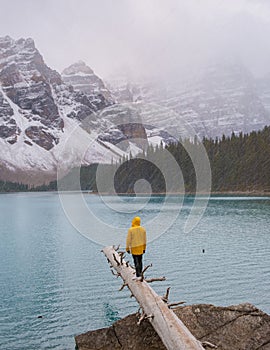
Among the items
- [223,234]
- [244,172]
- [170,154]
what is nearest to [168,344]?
[223,234]

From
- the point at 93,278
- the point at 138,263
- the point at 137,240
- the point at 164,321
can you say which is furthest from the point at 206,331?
the point at 93,278

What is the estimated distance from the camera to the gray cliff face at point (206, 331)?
16.4m

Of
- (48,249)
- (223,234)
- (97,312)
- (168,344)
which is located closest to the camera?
(168,344)

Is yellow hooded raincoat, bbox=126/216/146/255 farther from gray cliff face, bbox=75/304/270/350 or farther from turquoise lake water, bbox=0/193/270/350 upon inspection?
turquoise lake water, bbox=0/193/270/350

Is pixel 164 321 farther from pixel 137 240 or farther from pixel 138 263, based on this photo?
pixel 137 240

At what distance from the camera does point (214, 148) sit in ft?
608

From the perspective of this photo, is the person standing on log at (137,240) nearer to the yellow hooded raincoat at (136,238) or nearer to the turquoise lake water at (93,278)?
the yellow hooded raincoat at (136,238)

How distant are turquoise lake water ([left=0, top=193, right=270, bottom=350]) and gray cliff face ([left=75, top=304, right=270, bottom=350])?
124 inches

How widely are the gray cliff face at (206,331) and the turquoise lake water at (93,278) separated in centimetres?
314

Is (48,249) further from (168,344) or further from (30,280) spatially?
(168,344)

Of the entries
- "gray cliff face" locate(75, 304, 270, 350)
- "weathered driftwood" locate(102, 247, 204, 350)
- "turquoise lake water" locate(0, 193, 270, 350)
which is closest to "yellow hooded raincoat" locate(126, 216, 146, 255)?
"weathered driftwood" locate(102, 247, 204, 350)

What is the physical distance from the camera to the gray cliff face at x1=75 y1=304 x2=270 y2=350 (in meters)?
16.4

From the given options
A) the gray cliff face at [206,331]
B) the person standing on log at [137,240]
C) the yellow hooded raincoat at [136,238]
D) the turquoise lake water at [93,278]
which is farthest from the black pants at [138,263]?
the turquoise lake water at [93,278]

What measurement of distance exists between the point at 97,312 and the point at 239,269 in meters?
16.0
